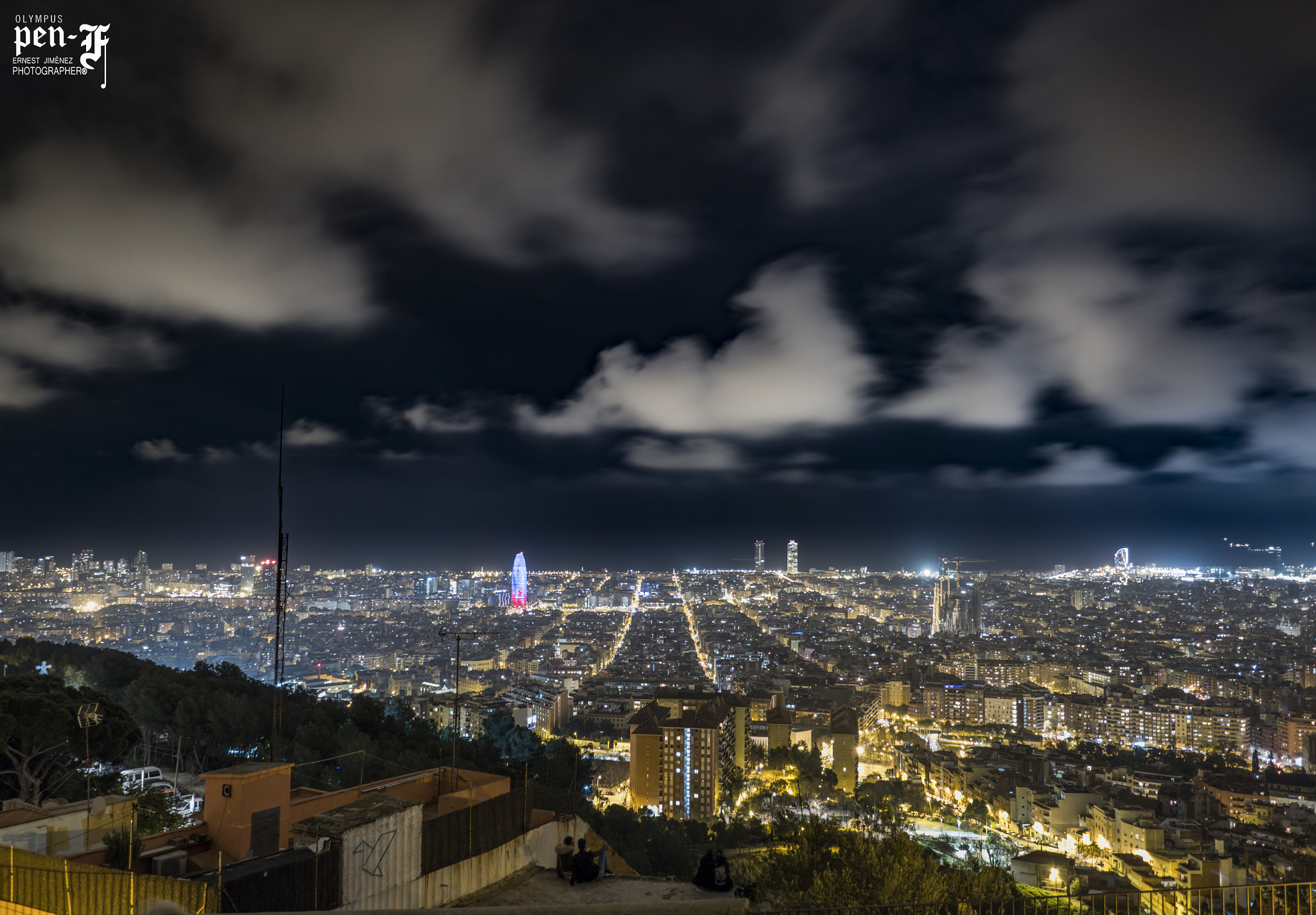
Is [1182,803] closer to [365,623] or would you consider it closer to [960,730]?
[960,730]

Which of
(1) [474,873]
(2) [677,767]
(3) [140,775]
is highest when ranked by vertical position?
(1) [474,873]

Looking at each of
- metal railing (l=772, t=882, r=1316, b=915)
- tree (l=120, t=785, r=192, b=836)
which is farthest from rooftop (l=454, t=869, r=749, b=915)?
tree (l=120, t=785, r=192, b=836)

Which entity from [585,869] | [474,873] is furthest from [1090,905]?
[474,873]

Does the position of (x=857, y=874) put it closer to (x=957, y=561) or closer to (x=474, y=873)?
(x=474, y=873)

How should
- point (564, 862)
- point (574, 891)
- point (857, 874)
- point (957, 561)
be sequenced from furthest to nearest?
point (957, 561), point (857, 874), point (564, 862), point (574, 891)

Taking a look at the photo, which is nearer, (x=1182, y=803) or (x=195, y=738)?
(x=195, y=738)

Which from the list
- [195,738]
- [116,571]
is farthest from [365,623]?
[195,738]

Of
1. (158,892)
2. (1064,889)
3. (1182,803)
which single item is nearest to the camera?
(158,892)

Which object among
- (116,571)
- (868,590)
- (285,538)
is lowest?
(868,590)
